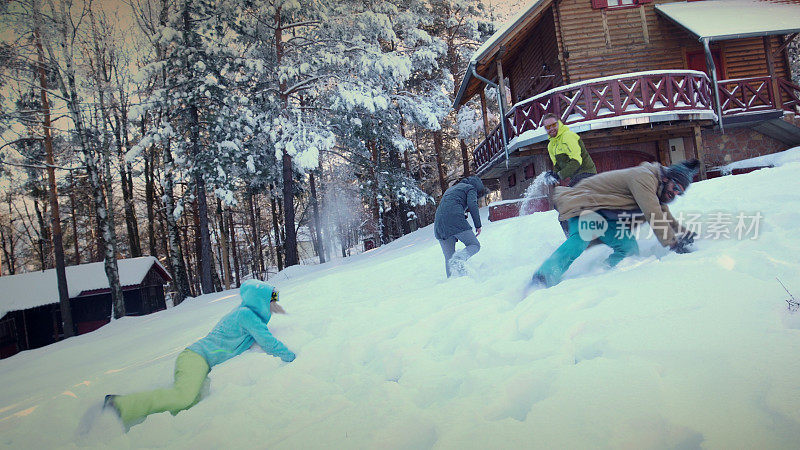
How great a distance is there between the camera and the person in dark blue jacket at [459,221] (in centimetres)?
554

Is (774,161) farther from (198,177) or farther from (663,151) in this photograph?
(198,177)

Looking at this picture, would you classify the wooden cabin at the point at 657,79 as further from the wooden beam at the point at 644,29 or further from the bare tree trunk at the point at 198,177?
the bare tree trunk at the point at 198,177

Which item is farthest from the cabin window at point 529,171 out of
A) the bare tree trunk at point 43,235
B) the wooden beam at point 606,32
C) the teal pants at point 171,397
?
the bare tree trunk at point 43,235

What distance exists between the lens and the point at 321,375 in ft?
10.2

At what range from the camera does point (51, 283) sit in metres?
20.6

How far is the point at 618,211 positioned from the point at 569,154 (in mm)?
1650

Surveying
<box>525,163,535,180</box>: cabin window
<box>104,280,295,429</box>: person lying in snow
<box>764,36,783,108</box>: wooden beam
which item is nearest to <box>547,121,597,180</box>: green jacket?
<box>104,280,295,429</box>: person lying in snow

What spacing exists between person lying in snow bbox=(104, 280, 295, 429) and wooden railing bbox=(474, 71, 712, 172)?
33.8 feet

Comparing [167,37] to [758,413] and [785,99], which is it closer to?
[758,413]

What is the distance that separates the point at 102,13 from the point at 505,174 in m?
16.9

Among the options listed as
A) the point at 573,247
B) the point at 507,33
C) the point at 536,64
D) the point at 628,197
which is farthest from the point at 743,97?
the point at 573,247

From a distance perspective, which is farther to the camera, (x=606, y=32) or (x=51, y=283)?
(x=51, y=283)

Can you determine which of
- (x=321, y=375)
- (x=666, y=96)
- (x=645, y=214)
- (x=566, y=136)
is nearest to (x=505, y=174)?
(x=666, y=96)

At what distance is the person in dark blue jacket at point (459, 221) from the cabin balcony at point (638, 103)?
672 cm
